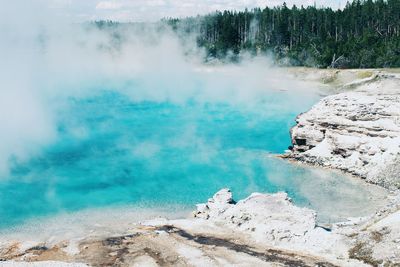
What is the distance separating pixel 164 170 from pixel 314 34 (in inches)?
3535

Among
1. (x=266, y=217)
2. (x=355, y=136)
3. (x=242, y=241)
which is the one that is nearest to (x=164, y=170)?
(x=266, y=217)

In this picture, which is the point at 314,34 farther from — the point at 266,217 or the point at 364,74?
the point at 266,217

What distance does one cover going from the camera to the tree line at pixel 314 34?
103875 millimetres

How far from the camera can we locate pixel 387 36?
115688 millimetres

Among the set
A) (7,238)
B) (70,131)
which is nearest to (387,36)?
(70,131)

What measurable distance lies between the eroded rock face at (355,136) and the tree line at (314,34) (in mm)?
48204

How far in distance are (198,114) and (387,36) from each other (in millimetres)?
56110

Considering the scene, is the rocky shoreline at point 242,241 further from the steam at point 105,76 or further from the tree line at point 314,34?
the tree line at point 314,34

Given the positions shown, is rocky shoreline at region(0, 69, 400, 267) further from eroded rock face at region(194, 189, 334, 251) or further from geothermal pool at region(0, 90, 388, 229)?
geothermal pool at region(0, 90, 388, 229)

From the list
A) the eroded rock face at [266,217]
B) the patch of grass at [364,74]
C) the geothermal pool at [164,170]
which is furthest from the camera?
the patch of grass at [364,74]

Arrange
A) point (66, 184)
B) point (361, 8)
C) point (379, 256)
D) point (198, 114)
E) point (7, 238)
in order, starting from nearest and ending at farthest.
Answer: point (379, 256) < point (7, 238) < point (66, 184) < point (198, 114) < point (361, 8)

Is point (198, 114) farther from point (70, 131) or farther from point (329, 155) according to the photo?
point (329, 155)

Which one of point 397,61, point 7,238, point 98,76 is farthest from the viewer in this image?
point 98,76

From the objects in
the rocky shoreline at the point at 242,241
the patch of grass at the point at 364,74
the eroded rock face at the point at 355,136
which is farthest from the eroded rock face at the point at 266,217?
the patch of grass at the point at 364,74
